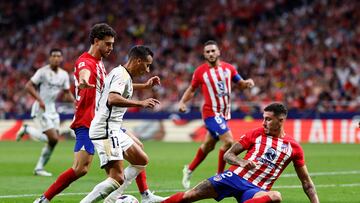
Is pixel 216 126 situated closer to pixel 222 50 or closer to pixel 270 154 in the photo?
pixel 270 154

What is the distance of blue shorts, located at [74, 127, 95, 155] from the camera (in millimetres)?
10023

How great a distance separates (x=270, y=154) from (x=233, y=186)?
0.54m

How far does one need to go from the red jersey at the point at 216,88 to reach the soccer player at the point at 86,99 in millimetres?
4426

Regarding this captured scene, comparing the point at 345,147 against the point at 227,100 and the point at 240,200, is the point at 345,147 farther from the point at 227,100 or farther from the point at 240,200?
the point at 240,200

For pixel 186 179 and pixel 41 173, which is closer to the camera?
pixel 186 179

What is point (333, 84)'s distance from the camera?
29.5 meters

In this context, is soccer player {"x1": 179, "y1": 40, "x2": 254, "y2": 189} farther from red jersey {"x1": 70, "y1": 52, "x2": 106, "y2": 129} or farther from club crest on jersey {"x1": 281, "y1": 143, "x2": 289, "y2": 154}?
club crest on jersey {"x1": 281, "y1": 143, "x2": 289, "y2": 154}

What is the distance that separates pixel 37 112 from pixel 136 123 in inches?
478

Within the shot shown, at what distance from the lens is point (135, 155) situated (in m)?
9.91

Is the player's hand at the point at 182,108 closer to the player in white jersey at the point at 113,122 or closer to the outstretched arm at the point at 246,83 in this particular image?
the outstretched arm at the point at 246,83

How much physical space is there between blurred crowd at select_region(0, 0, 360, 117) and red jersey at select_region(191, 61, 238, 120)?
1460cm

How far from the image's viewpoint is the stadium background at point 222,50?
28.4m

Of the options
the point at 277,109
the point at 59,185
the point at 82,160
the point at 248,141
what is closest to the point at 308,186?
the point at 248,141

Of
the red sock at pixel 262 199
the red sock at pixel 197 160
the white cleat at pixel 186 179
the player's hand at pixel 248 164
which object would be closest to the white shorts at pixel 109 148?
the player's hand at pixel 248 164
